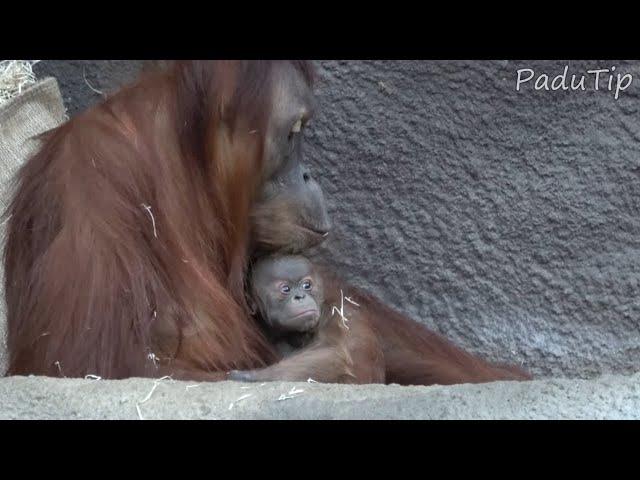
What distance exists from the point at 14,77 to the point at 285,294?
57.5 inches

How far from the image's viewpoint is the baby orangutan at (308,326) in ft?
8.82

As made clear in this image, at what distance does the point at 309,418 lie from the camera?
198cm

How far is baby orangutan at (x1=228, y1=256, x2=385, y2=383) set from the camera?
8.82 ft

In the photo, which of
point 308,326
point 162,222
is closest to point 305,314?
point 308,326

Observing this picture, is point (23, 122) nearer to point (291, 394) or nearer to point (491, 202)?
point (491, 202)

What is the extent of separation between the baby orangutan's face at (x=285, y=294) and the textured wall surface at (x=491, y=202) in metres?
0.75

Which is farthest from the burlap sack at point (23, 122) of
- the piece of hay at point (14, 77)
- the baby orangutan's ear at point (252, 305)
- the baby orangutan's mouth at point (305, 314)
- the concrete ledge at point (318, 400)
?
the concrete ledge at point (318, 400)

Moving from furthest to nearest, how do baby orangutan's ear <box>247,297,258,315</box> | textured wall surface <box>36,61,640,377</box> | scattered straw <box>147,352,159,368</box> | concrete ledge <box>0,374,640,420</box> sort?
textured wall surface <box>36,61,640,377</box>
baby orangutan's ear <box>247,297,258,315</box>
scattered straw <box>147,352,159,368</box>
concrete ledge <box>0,374,640,420</box>

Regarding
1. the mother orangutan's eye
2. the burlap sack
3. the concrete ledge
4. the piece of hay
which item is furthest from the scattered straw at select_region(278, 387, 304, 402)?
the piece of hay

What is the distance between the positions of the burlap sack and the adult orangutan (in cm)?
67

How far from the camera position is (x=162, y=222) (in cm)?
259

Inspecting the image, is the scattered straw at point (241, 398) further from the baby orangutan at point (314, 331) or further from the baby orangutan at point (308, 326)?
the baby orangutan at point (308, 326)

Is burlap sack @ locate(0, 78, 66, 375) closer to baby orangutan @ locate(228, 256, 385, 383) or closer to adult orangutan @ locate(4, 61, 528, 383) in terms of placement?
adult orangutan @ locate(4, 61, 528, 383)

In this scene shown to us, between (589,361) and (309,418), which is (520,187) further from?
(309,418)
